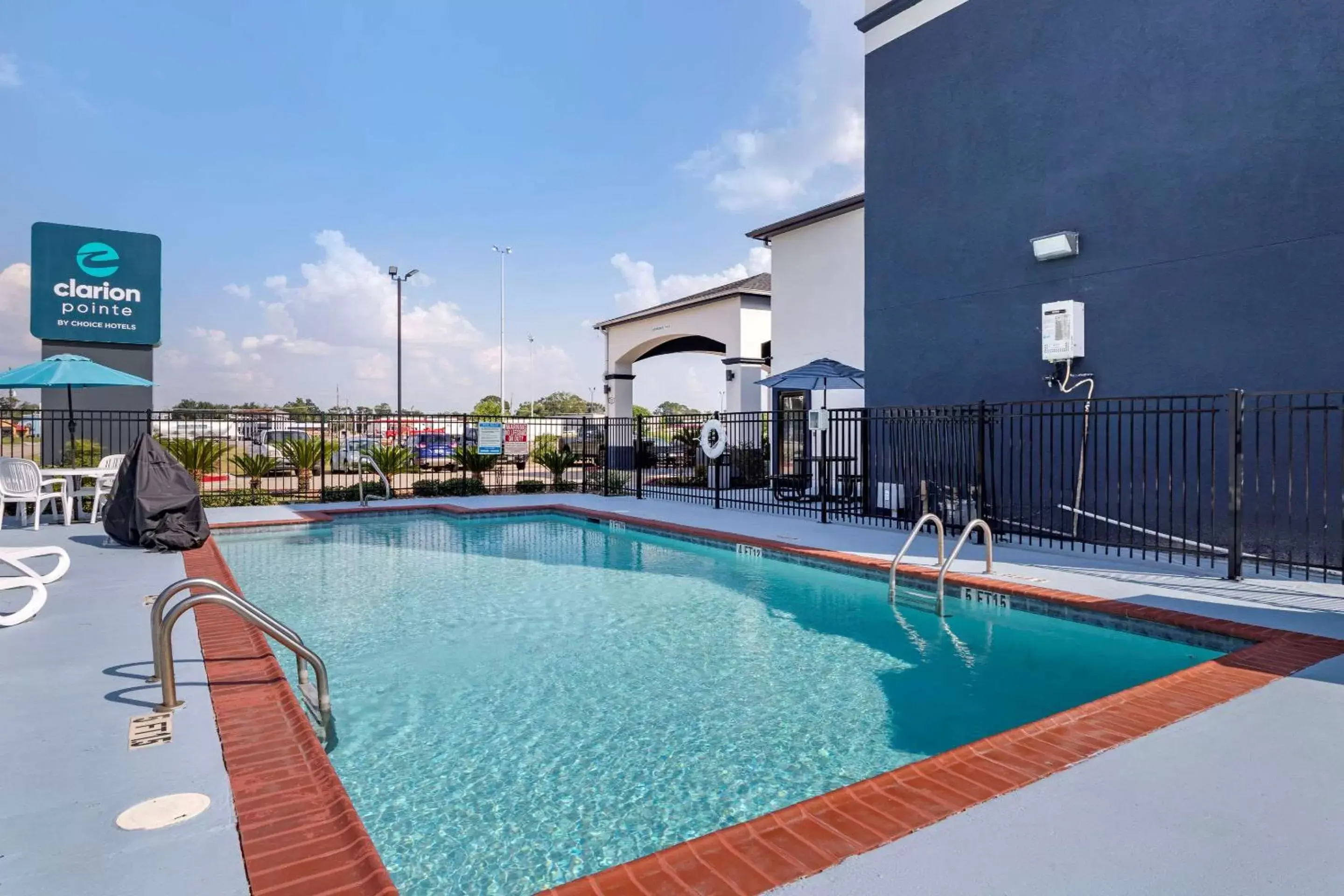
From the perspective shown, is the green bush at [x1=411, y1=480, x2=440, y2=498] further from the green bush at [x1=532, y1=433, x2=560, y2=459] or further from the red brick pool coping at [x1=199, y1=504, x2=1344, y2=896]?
the red brick pool coping at [x1=199, y1=504, x2=1344, y2=896]

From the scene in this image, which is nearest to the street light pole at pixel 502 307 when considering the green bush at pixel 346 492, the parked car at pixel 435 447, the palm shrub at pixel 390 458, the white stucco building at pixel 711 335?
the parked car at pixel 435 447

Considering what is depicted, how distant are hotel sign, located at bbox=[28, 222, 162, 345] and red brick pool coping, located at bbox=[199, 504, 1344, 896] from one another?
12979 mm

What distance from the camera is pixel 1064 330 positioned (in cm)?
836

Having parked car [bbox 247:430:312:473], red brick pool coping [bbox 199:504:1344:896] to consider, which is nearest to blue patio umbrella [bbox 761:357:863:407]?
red brick pool coping [bbox 199:504:1344:896]

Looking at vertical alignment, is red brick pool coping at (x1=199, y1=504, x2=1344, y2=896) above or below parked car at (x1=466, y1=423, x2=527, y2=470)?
below

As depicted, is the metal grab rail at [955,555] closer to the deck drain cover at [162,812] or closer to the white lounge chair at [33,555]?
the deck drain cover at [162,812]

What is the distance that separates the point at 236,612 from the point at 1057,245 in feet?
29.5

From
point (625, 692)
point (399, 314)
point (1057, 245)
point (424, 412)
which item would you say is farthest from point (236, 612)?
point (399, 314)

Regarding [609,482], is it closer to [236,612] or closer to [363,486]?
[363,486]

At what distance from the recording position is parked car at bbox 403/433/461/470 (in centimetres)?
2027

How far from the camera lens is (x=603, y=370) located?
2267 cm

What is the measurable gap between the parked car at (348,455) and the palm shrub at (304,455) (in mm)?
1116

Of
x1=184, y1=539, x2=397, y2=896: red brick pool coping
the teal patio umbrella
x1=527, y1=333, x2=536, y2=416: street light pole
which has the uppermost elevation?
x1=527, y1=333, x2=536, y2=416: street light pole

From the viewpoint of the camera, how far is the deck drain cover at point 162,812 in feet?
7.39
